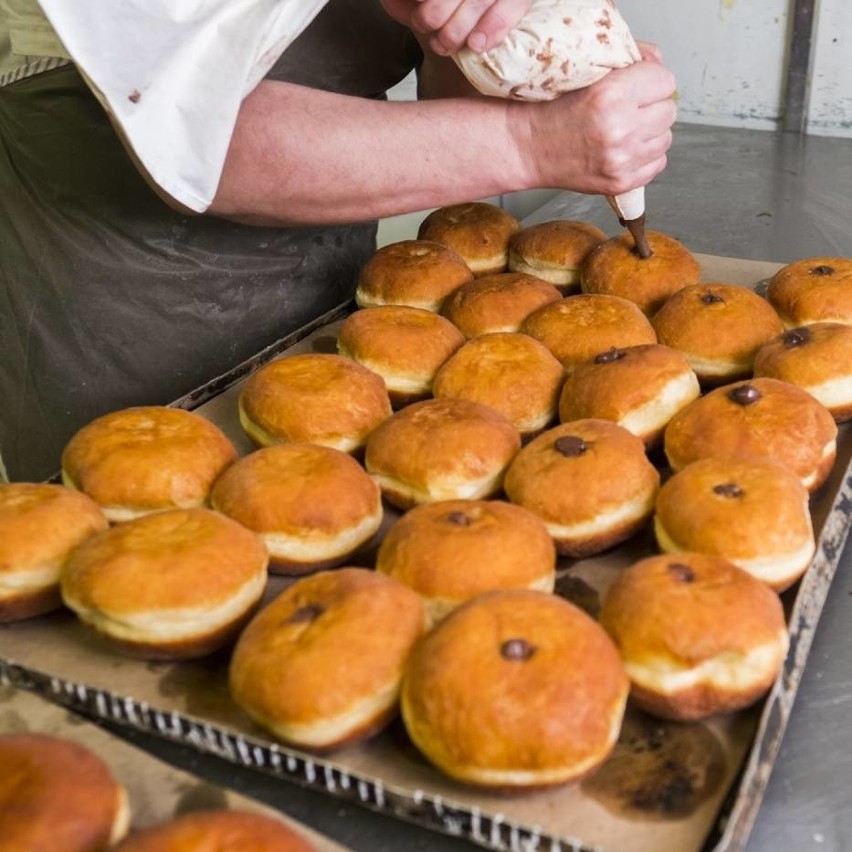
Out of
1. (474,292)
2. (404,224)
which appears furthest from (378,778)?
(404,224)

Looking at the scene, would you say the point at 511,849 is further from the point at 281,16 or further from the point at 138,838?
the point at 281,16

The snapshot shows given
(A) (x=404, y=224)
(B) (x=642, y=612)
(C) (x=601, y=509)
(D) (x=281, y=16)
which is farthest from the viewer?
(A) (x=404, y=224)

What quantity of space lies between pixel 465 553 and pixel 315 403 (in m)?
0.46

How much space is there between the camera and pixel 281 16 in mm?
1505

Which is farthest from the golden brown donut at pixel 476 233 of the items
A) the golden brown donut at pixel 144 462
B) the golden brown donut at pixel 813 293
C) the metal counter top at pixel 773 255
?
the golden brown donut at pixel 144 462

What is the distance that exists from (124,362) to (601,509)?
1098 millimetres

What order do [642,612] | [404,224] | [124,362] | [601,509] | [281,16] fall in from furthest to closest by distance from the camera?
1. [404,224]
2. [124,362]
3. [281,16]
4. [601,509]
5. [642,612]

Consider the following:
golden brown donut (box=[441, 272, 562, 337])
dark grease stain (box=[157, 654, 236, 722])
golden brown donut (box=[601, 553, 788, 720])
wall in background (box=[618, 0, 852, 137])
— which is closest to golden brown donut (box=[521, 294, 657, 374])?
golden brown donut (box=[441, 272, 562, 337])

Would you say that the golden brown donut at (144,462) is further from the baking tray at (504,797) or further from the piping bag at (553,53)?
the piping bag at (553,53)

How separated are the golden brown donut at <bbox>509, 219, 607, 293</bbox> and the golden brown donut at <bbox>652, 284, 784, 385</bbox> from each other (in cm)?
33

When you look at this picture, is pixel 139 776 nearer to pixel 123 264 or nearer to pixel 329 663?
pixel 329 663

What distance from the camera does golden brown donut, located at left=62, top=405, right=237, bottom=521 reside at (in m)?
1.36

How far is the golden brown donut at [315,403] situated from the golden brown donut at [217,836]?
75 cm

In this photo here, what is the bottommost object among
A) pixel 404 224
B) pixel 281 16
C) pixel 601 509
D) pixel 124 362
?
pixel 404 224
